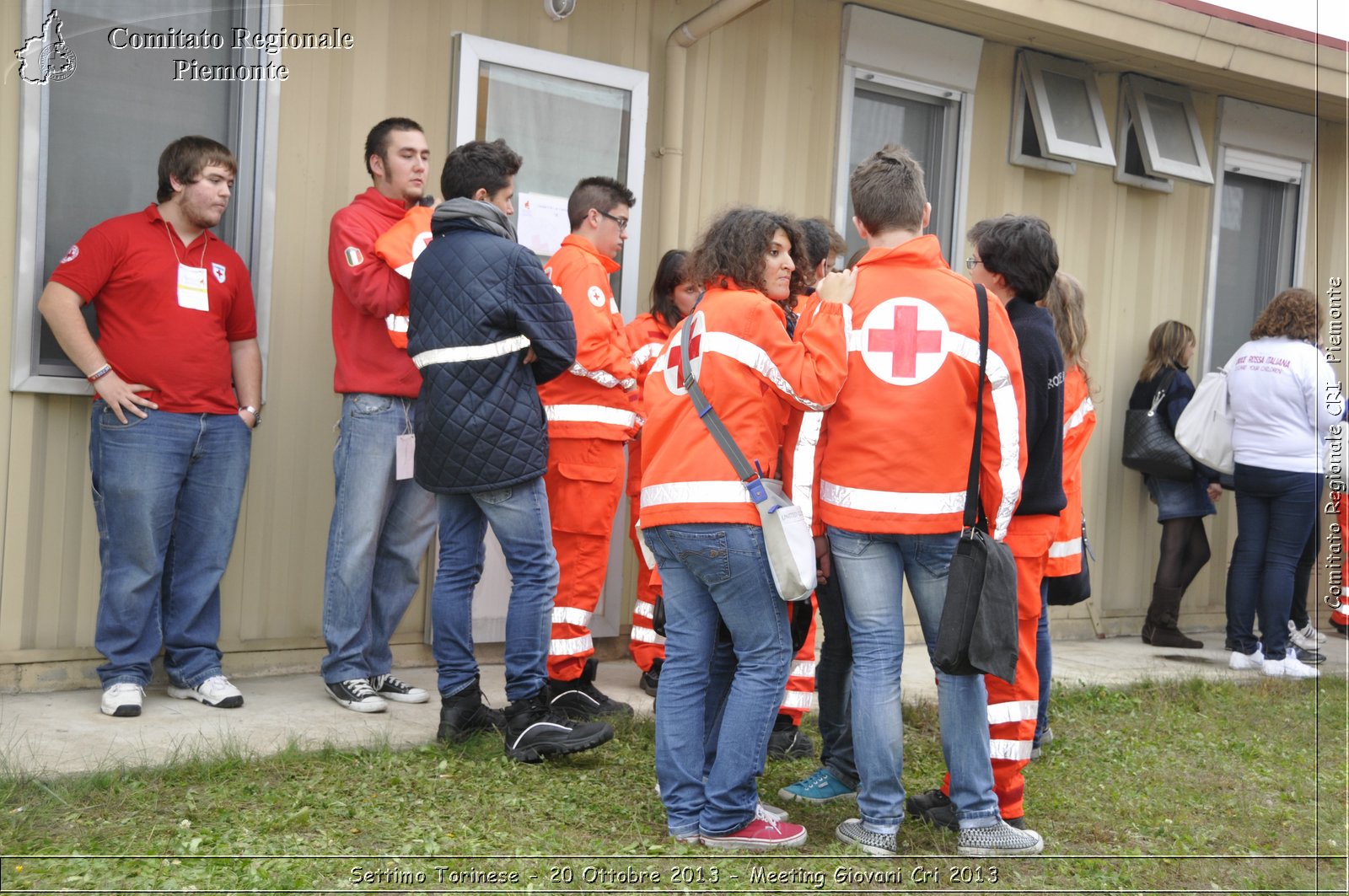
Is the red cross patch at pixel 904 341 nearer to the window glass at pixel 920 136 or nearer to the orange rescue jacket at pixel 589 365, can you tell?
the orange rescue jacket at pixel 589 365

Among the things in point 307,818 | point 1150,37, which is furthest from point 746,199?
point 307,818

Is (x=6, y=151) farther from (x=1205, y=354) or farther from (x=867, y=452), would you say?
(x=1205, y=354)

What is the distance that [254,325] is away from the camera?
528 centimetres

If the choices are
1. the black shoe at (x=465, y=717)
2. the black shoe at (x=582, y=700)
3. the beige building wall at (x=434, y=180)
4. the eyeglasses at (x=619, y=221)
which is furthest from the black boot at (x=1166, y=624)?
the black shoe at (x=465, y=717)

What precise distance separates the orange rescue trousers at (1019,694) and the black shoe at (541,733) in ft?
3.91

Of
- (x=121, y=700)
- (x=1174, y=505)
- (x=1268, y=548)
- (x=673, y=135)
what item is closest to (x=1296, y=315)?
(x=1268, y=548)

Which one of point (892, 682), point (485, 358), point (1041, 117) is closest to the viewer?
point (892, 682)

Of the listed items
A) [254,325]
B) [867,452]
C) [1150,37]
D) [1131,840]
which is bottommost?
[1131,840]

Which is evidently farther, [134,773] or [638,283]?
[638,283]

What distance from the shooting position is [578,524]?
17.5 feet

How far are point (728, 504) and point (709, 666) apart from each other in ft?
1.85

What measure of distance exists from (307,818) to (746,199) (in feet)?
14.1

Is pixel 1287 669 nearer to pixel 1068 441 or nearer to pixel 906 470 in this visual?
pixel 1068 441

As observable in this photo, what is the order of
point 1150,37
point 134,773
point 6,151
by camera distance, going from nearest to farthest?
point 134,773 < point 6,151 < point 1150,37
